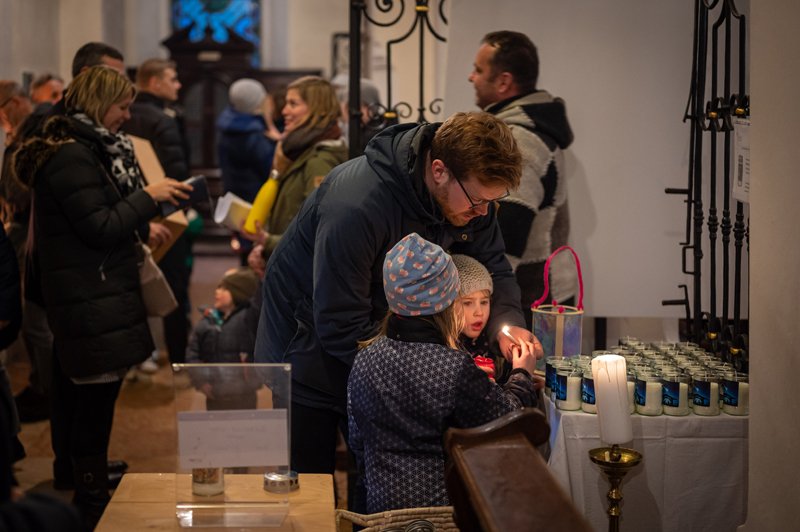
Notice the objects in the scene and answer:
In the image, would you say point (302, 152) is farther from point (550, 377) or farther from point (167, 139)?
point (550, 377)

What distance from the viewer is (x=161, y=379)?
6758 mm

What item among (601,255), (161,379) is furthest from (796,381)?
(161,379)

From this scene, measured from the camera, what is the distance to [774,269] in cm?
264

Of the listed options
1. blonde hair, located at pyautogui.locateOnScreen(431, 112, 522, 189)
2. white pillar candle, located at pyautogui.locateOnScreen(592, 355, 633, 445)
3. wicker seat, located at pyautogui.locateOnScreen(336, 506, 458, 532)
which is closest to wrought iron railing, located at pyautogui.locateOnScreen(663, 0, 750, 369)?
white pillar candle, located at pyautogui.locateOnScreen(592, 355, 633, 445)

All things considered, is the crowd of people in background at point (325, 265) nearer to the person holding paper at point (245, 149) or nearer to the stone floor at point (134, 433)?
the stone floor at point (134, 433)

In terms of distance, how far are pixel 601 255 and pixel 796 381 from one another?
1.95m

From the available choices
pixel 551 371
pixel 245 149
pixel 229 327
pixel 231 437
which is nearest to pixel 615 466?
pixel 551 371

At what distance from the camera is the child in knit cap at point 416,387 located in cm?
249

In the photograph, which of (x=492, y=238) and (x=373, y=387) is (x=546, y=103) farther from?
(x=373, y=387)

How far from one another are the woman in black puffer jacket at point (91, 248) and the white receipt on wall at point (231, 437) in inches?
72.1

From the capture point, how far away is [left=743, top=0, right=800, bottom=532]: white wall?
8.28 feet

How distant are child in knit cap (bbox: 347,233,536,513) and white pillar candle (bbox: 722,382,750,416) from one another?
65 centimetres

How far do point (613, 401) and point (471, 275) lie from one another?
21.8 inches

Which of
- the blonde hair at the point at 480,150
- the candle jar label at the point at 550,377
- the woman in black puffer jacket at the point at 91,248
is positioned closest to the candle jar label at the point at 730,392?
the candle jar label at the point at 550,377
